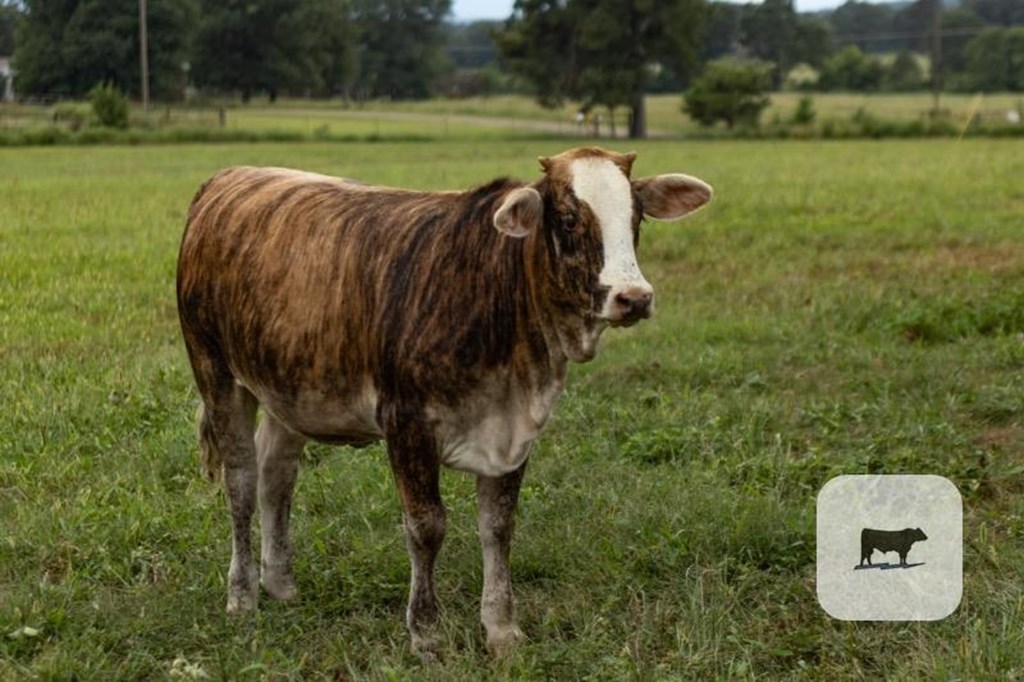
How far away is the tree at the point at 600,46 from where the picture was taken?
5950 cm

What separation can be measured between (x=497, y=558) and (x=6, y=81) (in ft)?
259

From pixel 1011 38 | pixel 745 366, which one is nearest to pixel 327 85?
pixel 1011 38

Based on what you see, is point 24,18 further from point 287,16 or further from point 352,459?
point 352,459

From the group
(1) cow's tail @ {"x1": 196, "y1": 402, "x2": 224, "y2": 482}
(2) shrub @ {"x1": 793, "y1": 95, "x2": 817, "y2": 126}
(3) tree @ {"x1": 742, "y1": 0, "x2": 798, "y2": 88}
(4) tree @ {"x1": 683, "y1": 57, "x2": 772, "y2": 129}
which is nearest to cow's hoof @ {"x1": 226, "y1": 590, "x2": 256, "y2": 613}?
(1) cow's tail @ {"x1": 196, "y1": 402, "x2": 224, "y2": 482}

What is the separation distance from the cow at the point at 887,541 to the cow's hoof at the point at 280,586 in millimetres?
2224

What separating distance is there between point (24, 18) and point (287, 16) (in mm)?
15433

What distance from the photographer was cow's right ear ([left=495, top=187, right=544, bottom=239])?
4.20m

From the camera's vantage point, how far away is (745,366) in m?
9.02

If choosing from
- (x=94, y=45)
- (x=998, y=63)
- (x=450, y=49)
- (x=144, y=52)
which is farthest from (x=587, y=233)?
(x=450, y=49)

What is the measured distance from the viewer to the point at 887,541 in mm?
4941

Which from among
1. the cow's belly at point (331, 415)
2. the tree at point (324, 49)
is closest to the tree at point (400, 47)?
the tree at point (324, 49)

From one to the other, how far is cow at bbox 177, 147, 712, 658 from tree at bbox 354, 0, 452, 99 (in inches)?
3288

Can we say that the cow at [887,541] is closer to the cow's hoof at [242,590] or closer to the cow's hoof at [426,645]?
the cow's hoof at [426,645]

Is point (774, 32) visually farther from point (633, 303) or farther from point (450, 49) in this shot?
point (633, 303)
